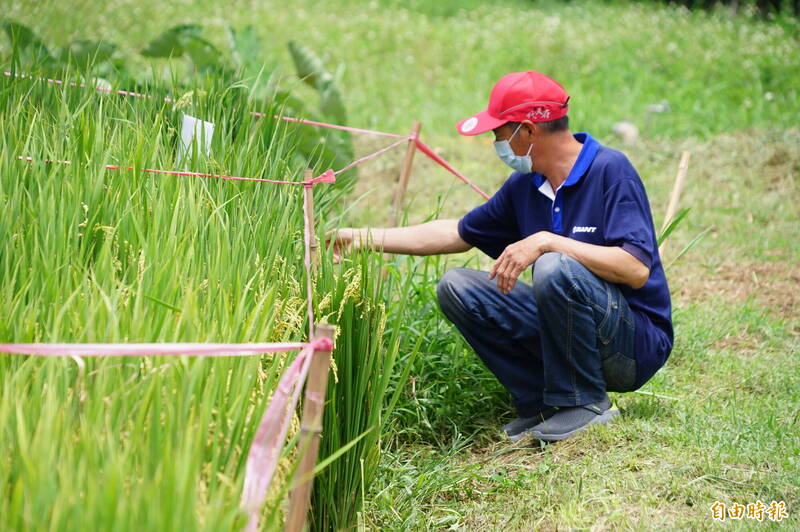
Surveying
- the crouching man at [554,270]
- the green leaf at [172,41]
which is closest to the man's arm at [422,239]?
the crouching man at [554,270]

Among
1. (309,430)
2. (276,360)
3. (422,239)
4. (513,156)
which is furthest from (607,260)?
(309,430)

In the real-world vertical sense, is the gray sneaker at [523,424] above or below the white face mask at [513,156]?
below

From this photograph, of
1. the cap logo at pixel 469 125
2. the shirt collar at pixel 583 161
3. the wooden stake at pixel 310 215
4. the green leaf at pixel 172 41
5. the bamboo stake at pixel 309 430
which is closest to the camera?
the bamboo stake at pixel 309 430

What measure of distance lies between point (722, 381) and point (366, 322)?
1.59 metres

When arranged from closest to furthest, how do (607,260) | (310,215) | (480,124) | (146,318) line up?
(146,318) → (310,215) → (607,260) → (480,124)

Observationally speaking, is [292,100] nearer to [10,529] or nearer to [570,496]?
[570,496]

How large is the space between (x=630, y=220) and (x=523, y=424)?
2.55ft

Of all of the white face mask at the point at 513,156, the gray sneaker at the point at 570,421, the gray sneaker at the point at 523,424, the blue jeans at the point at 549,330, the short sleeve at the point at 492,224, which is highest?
the white face mask at the point at 513,156

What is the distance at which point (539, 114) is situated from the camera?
9.07 ft

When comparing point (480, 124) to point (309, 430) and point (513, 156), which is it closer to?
point (513, 156)

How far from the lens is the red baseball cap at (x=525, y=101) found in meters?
2.74

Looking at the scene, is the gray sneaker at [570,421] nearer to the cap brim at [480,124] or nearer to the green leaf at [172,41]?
the cap brim at [480,124]

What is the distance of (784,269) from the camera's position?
177 inches

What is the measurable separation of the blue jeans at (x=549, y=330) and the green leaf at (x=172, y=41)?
2.42 meters
